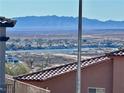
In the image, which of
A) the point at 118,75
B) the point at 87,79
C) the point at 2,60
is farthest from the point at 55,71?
the point at 2,60

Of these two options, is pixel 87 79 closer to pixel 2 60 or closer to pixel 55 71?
pixel 55 71

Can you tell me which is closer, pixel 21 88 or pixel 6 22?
pixel 6 22

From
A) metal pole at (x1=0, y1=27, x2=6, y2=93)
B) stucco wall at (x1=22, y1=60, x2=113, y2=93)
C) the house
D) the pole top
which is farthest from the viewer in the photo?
stucco wall at (x1=22, y1=60, x2=113, y2=93)

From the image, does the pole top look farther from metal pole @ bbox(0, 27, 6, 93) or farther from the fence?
the fence

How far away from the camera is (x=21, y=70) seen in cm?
4353

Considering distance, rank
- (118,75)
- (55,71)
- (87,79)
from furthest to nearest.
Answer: (55,71), (87,79), (118,75)

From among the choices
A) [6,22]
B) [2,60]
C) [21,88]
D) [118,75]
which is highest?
[6,22]

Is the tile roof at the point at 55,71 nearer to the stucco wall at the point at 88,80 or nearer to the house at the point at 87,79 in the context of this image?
the house at the point at 87,79

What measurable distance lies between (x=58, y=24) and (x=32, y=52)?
231 ft

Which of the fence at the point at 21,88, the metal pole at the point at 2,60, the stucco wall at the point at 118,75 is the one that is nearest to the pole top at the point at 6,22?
the metal pole at the point at 2,60

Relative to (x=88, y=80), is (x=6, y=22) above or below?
above

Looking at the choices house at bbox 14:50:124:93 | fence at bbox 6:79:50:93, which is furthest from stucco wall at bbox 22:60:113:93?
fence at bbox 6:79:50:93

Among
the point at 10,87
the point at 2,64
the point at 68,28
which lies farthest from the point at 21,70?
the point at 68,28

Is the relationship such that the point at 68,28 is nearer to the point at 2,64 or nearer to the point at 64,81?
the point at 64,81
